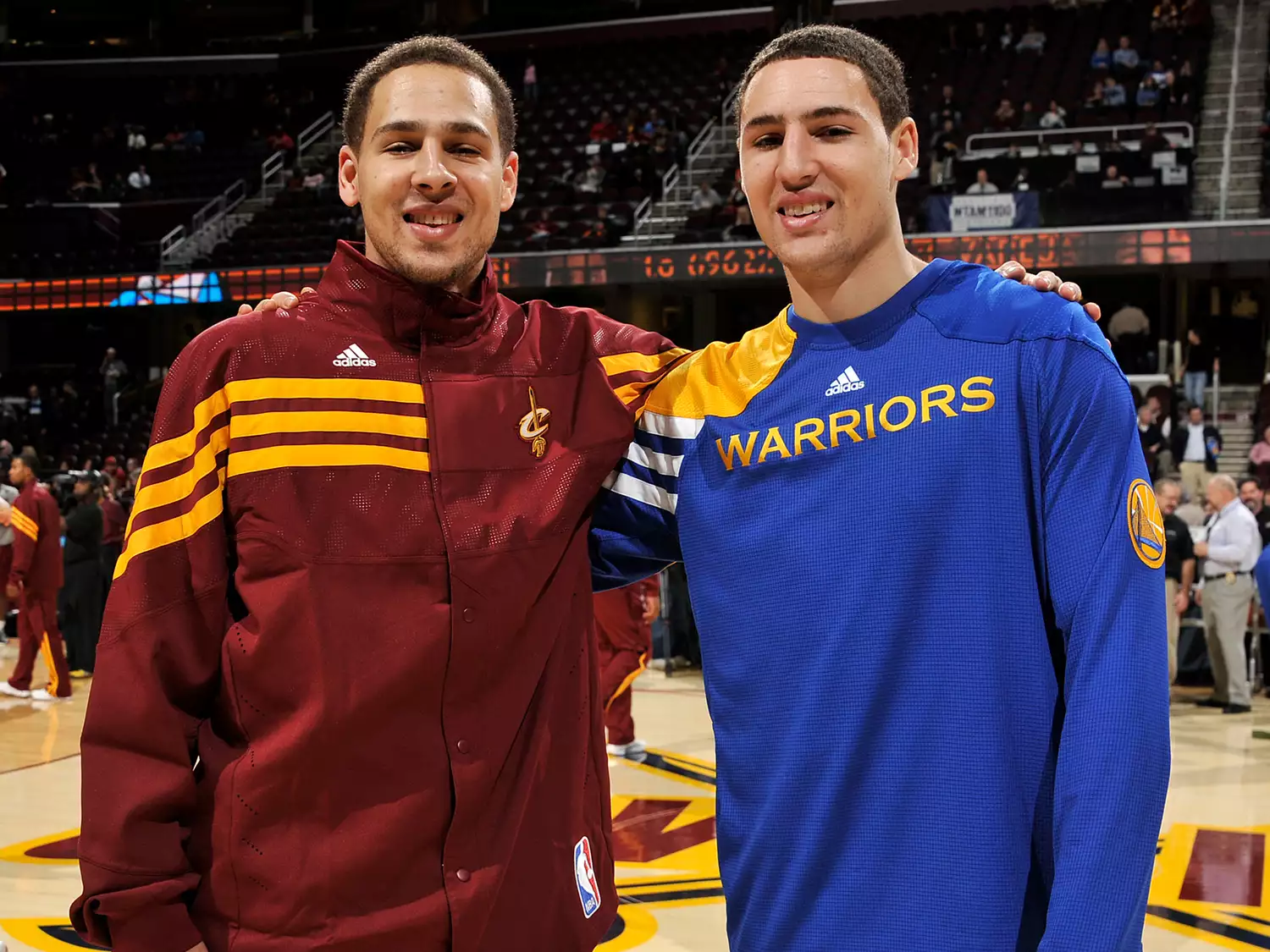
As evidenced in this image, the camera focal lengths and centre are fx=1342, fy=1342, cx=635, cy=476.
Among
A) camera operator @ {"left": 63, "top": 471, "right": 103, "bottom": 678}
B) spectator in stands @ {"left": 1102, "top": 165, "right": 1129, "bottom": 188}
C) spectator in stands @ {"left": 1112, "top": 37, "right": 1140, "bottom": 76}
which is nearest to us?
camera operator @ {"left": 63, "top": 471, "right": 103, "bottom": 678}

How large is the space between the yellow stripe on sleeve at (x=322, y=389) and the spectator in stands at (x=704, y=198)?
16.8 meters

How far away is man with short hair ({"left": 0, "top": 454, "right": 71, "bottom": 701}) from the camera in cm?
998

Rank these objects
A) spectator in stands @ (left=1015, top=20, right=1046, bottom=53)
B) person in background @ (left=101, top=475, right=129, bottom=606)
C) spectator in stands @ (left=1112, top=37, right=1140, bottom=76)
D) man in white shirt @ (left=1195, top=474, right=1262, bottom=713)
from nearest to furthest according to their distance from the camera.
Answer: man in white shirt @ (left=1195, top=474, right=1262, bottom=713)
person in background @ (left=101, top=475, right=129, bottom=606)
spectator in stands @ (left=1112, top=37, right=1140, bottom=76)
spectator in stands @ (left=1015, top=20, right=1046, bottom=53)

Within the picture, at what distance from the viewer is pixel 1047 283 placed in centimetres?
204

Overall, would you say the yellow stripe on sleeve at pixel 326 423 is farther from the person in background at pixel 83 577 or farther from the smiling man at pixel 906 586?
the person in background at pixel 83 577

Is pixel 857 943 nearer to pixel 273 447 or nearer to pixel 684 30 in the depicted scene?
pixel 273 447

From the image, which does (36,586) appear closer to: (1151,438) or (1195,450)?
(1151,438)

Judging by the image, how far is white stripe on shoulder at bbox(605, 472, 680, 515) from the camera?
2291 millimetres

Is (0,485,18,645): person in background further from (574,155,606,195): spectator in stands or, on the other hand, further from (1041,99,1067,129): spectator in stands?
(1041,99,1067,129): spectator in stands

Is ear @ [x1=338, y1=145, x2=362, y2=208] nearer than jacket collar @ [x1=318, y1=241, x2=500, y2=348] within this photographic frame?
No

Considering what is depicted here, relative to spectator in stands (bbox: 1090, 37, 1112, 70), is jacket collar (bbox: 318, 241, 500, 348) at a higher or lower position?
lower

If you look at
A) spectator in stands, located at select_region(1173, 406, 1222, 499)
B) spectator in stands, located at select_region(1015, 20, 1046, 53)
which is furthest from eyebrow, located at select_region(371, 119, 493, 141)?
spectator in stands, located at select_region(1015, 20, 1046, 53)

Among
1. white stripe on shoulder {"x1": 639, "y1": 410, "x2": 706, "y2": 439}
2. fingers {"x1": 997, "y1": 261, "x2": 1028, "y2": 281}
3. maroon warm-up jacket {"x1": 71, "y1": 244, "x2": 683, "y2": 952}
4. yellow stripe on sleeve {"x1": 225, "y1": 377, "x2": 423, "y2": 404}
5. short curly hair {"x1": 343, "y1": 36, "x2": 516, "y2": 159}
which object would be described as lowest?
maroon warm-up jacket {"x1": 71, "y1": 244, "x2": 683, "y2": 952}

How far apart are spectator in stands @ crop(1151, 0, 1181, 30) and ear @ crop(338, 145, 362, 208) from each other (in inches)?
797
